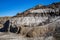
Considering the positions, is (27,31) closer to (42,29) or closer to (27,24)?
(42,29)

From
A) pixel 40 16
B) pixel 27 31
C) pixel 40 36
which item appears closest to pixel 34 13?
pixel 40 16

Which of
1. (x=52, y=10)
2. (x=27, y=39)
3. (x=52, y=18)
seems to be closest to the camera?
(x=27, y=39)

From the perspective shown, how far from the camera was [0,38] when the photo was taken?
898 inches

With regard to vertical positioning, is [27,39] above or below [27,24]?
below

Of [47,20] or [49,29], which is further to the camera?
[47,20]

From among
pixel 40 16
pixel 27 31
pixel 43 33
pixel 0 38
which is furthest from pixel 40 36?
pixel 40 16

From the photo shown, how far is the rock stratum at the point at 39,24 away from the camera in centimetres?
2239

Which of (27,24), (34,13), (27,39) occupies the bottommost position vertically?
(27,39)

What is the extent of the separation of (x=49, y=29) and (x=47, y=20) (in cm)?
427

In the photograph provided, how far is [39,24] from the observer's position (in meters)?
27.1

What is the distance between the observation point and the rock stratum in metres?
22.4

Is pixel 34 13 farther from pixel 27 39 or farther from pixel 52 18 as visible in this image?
pixel 27 39

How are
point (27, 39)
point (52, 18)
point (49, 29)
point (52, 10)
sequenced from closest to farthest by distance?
point (27, 39) → point (49, 29) → point (52, 18) → point (52, 10)

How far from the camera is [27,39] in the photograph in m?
21.5
